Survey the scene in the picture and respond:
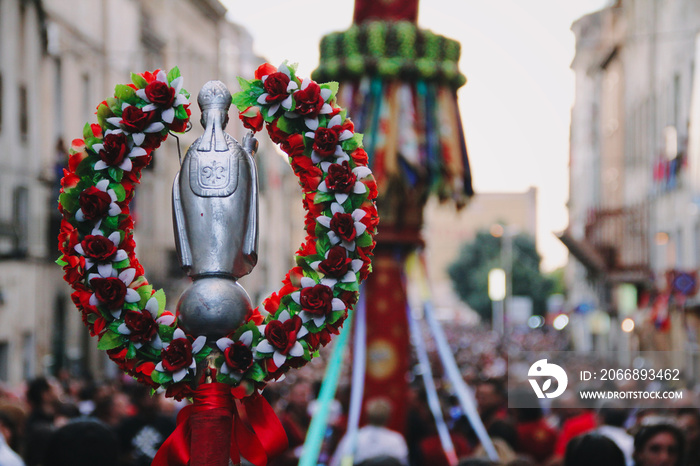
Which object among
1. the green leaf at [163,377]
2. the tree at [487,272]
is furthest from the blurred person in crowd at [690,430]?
the tree at [487,272]

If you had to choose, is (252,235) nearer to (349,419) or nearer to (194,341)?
(194,341)

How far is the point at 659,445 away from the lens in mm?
5293

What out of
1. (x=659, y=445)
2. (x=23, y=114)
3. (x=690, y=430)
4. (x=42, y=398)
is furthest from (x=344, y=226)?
(x=23, y=114)

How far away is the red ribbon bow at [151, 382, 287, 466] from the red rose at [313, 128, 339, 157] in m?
0.87

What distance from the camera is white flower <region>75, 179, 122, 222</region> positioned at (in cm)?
355

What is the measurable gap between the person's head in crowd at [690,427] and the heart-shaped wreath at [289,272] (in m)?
3.03

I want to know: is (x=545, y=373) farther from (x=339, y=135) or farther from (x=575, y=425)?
(x=339, y=135)

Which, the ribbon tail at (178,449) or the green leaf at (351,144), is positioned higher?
the green leaf at (351,144)

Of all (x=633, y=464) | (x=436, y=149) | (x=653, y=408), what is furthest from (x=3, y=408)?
(x=653, y=408)

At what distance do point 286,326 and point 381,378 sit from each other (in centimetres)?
384

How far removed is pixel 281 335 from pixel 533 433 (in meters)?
4.44

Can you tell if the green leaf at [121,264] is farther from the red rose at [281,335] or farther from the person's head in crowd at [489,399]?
the person's head in crowd at [489,399]

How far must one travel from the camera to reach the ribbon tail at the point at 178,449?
11.4ft

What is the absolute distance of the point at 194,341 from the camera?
3.44m
